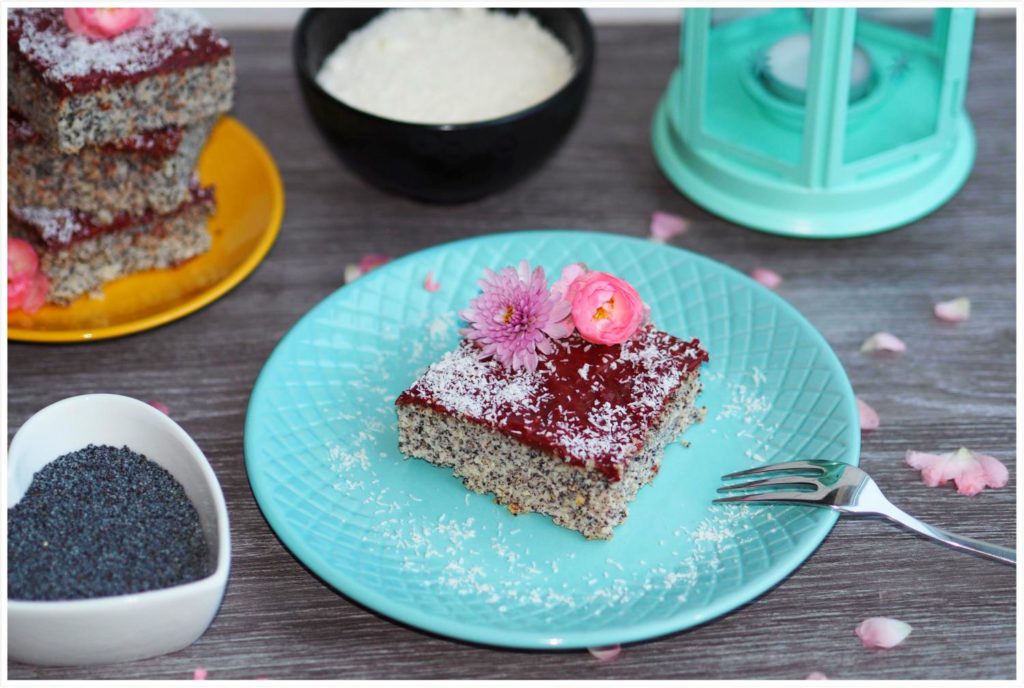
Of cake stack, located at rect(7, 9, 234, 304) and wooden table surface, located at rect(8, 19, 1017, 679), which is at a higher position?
cake stack, located at rect(7, 9, 234, 304)

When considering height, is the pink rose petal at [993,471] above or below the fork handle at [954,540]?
below

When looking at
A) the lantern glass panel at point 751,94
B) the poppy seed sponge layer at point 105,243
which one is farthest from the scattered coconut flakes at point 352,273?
the lantern glass panel at point 751,94

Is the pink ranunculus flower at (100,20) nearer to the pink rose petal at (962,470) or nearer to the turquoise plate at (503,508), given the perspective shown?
the turquoise plate at (503,508)

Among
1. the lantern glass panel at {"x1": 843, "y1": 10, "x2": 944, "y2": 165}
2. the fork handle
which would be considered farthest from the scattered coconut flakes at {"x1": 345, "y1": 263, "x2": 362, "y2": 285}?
the fork handle

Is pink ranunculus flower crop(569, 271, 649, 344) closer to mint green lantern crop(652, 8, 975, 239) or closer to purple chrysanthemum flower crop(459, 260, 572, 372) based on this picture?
purple chrysanthemum flower crop(459, 260, 572, 372)

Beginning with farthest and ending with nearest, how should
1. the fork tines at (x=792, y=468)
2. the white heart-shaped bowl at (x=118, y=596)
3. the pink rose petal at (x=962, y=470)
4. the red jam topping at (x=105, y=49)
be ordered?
the red jam topping at (x=105, y=49) → the pink rose petal at (x=962, y=470) → the fork tines at (x=792, y=468) → the white heart-shaped bowl at (x=118, y=596)

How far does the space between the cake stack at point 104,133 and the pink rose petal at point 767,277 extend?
99cm

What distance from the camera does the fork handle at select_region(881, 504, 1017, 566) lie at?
1520 millimetres

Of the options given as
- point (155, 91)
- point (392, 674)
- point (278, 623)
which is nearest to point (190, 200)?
point (155, 91)

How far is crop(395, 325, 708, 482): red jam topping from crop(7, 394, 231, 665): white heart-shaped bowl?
309mm

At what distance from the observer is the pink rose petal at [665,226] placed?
2170 millimetres

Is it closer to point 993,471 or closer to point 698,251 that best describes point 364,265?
point 698,251

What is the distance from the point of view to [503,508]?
1.63 m

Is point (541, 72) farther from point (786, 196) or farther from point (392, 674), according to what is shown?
point (392, 674)
